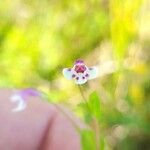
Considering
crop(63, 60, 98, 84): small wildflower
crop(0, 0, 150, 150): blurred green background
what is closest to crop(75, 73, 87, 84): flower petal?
crop(63, 60, 98, 84): small wildflower

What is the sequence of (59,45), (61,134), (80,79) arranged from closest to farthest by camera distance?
(80,79), (61,134), (59,45)

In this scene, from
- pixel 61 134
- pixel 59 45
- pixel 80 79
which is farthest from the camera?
pixel 59 45

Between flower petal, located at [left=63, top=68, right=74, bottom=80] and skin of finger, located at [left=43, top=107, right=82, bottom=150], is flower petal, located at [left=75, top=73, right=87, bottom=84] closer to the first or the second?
flower petal, located at [left=63, top=68, right=74, bottom=80]

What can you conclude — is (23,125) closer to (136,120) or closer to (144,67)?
(136,120)

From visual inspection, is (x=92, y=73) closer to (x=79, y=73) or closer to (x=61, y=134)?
(x=79, y=73)

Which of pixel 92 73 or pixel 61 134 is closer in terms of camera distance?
pixel 92 73

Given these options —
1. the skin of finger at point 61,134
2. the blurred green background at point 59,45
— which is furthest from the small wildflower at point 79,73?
the blurred green background at point 59,45

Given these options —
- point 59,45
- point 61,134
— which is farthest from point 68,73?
point 59,45

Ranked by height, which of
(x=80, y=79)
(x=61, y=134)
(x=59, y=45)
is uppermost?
(x=59, y=45)

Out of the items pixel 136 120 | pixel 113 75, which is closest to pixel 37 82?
pixel 113 75
